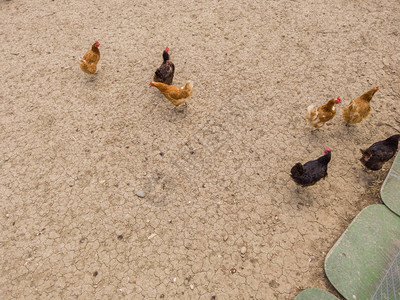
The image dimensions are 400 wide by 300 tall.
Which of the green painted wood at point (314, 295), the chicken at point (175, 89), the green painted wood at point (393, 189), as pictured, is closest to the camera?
the green painted wood at point (314, 295)

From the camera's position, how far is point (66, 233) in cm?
351

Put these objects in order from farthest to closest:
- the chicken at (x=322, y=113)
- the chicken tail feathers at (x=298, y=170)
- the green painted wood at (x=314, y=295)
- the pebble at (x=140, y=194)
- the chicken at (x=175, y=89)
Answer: the chicken at (x=175, y=89) < the chicken at (x=322, y=113) < the pebble at (x=140, y=194) < the chicken tail feathers at (x=298, y=170) < the green painted wood at (x=314, y=295)

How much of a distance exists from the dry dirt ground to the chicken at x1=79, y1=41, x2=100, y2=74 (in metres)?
0.29

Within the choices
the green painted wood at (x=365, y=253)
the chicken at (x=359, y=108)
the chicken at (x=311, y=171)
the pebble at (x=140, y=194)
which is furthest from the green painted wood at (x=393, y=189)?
the pebble at (x=140, y=194)

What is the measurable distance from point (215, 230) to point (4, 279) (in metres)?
2.69

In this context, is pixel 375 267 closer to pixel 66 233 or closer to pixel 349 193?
pixel 349 193

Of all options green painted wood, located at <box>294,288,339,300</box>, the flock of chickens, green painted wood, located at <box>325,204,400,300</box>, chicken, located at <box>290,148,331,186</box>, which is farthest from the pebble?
green painted wood, located at <box>325,204,400,300</box>

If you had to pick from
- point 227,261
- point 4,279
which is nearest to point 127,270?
point 227,261

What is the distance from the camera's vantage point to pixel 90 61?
4.86 meters

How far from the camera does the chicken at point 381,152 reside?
3.55 meters

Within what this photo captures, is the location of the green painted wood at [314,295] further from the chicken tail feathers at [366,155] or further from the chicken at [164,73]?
the chicken at [164,73]

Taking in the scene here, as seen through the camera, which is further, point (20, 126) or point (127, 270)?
point (20, 126)

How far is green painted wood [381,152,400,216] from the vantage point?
3541 mm

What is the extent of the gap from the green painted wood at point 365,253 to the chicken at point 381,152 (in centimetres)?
60
